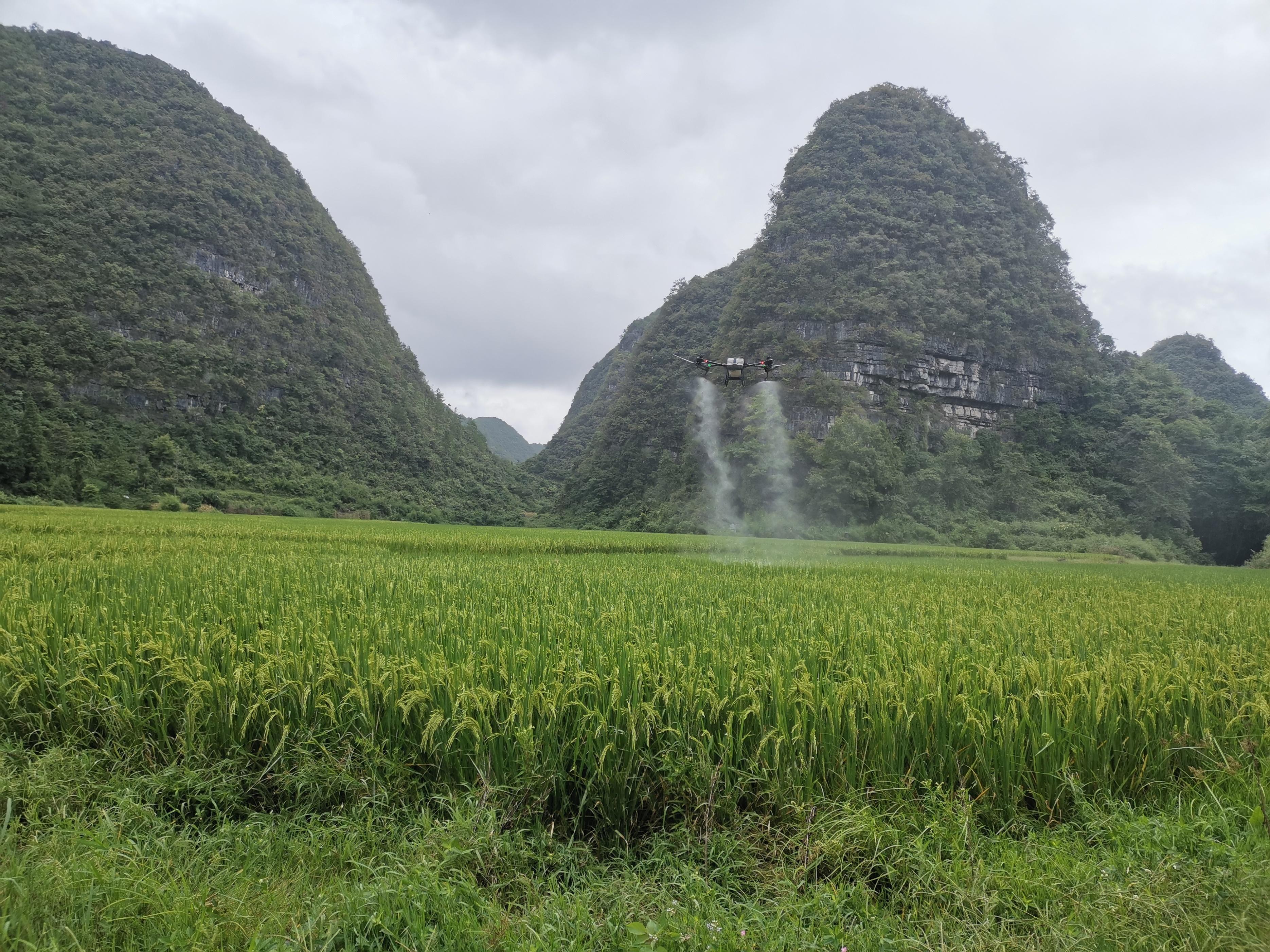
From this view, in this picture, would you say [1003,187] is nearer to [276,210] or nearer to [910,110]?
[910,110]

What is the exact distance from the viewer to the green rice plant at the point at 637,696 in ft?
6.93

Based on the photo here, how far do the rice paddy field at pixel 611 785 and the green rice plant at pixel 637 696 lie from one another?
0.02 metres

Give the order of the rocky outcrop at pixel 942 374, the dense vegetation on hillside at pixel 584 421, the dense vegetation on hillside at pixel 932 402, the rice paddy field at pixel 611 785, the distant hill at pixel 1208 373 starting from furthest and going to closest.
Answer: the dense vegetation on hillside at pixel 584 421 < the distant hill at pixel 1208 373 < the rocky outcrop at pixel 942 374 < the dense vegetation on hillside at pixel 932 402 < the rice paddy field at pixel 611 785

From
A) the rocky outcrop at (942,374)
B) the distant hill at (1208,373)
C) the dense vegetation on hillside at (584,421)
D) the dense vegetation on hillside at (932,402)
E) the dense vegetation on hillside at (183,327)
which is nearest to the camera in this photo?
the dense vegetation on hillside at (932,402)

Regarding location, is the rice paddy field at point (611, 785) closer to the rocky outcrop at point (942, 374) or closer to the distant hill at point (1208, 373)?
the rocky outcrop at point (942, 374)

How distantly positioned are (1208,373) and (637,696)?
110 metres

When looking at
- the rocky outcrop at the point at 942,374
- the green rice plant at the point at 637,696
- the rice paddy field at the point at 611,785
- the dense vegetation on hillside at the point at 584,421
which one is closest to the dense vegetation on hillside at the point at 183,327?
the dense vegetation on hillside at the point at 584,421

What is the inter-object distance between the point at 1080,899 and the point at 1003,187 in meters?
87.2

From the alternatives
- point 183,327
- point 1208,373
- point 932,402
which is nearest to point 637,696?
point 932,402

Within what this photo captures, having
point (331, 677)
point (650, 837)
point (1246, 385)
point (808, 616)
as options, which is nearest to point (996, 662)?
point (808, 616)

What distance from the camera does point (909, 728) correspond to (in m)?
2.25

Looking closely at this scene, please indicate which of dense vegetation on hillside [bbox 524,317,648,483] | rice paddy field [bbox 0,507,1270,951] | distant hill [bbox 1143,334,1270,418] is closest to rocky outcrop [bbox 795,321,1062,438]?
distant hill [bbox 1143,334,1270,418]

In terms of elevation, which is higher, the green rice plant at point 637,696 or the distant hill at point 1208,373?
the distant hill at point 1208,373

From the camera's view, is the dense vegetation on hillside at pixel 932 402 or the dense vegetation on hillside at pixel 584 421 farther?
the dense vegetation on hillside at pixel 584 421
